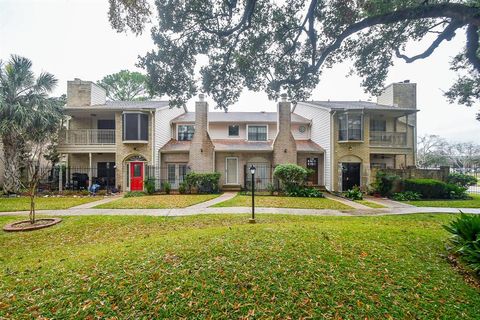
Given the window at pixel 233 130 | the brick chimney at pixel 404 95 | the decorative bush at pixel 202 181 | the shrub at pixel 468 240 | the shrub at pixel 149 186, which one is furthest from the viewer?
the window at pixel 233 130

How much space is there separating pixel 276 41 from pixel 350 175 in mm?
13214

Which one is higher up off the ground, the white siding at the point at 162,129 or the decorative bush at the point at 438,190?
the white siding at the point at 162,129

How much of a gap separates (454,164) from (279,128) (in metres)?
45.5

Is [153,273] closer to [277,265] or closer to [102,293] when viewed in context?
[102,293]

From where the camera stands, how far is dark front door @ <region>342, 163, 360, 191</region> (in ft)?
58.2

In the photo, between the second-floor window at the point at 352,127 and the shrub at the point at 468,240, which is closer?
the shrub at the point at 468,240

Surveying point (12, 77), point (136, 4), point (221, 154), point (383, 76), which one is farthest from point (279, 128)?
point (12, 77)

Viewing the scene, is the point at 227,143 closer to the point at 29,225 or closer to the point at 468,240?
the point at 29,225

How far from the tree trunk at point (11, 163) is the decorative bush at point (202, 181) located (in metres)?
11.5

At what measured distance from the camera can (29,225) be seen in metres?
7.68

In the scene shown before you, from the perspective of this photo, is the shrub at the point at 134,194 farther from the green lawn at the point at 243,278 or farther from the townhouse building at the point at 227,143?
Answer: the green lawn at the point at 243,278

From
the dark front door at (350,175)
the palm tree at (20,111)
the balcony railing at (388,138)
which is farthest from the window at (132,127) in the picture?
the balcony railing at (388,138)

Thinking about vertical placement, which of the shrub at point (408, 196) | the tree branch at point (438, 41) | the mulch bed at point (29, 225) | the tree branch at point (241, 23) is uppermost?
the tree branch at point (241, 23)

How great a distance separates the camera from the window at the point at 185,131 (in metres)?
20.1
